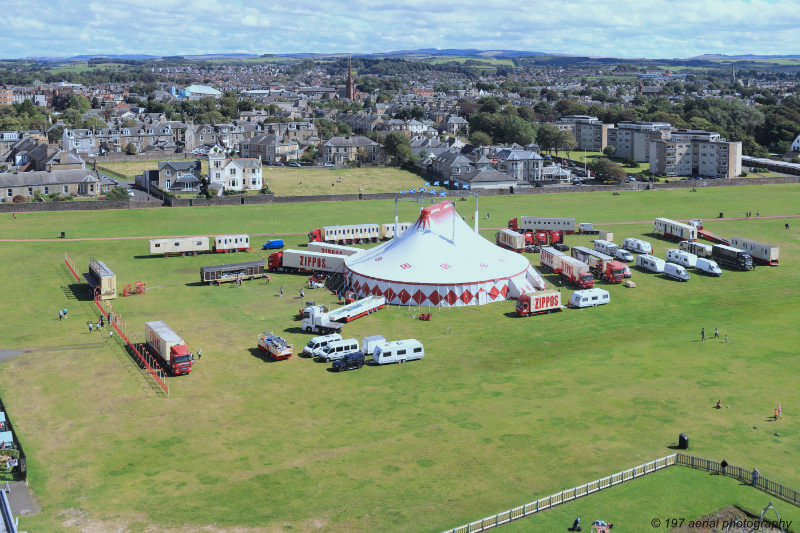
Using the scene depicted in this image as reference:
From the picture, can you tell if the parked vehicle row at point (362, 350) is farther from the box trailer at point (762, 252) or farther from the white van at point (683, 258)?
the box trailer at point (762, 252)

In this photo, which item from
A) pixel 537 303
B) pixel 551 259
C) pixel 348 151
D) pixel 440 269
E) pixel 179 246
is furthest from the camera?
pixel 348 151

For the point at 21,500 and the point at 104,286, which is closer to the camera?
the point at 21,500

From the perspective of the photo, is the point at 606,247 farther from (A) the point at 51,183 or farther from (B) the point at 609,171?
(A) the point at 51,183

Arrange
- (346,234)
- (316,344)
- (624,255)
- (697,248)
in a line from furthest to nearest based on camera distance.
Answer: (346,234)
(697,248)
(624,255)
(316,344)

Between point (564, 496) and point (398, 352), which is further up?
point (398, 352)

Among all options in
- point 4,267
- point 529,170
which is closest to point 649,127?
point 529,170

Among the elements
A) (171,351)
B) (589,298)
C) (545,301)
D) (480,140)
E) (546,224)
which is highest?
(480,140)

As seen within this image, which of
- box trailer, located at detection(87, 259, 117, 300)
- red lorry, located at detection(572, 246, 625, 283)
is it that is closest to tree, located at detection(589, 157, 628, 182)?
red lorry, located at detection(572, 246, 625, 283)

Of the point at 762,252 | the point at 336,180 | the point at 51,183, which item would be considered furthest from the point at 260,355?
the point at 336,180
